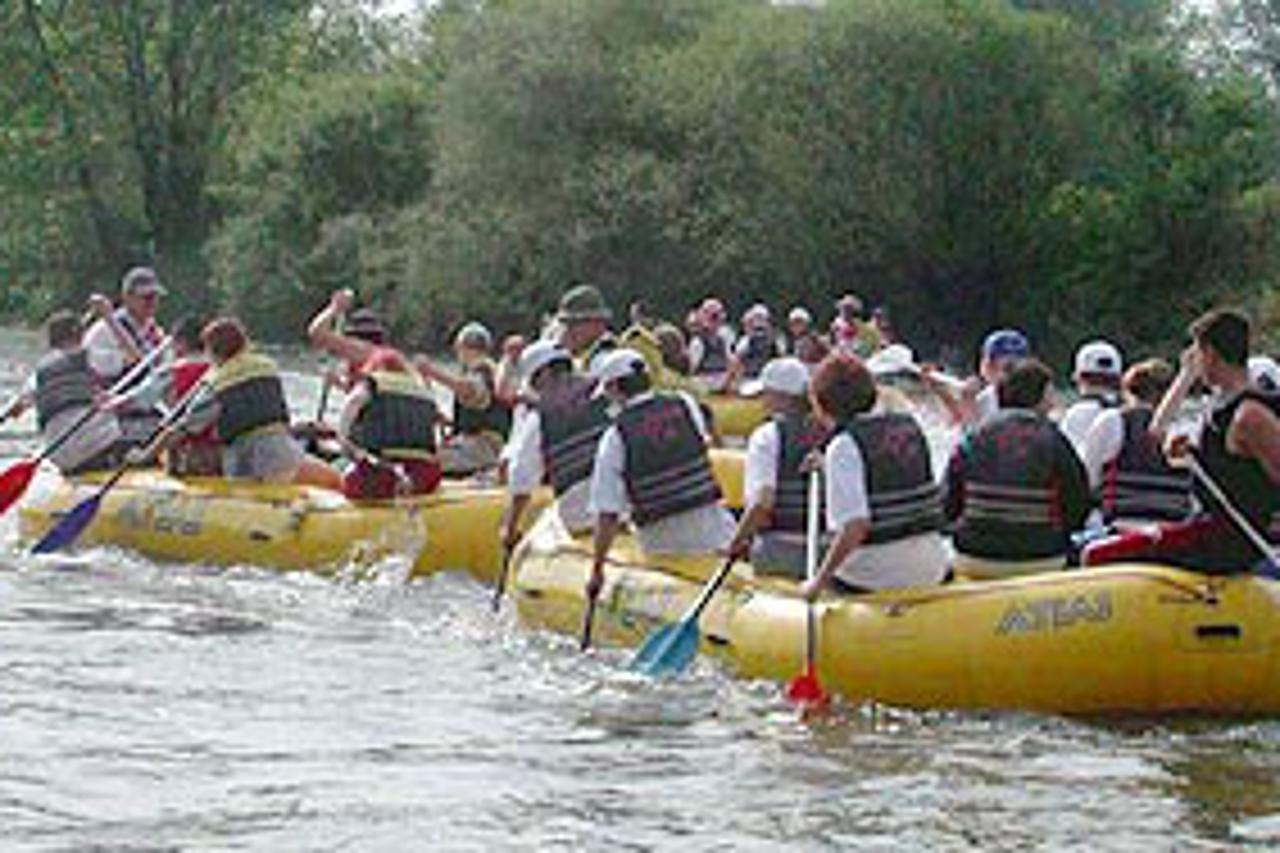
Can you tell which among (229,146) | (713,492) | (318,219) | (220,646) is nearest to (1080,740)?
(713,492)

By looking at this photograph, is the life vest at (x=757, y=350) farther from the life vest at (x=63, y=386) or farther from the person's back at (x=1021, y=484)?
the person's back at (x=1021, y=484)

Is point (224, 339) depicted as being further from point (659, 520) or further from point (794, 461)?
point (794, 461)

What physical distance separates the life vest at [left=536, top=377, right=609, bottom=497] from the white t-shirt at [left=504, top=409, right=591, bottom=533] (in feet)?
0.08

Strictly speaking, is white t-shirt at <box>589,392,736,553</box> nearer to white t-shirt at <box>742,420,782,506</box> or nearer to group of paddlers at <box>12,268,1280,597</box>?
group of paddlers at <box>12,268,1280,597</box>

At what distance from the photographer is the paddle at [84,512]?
14.8 m

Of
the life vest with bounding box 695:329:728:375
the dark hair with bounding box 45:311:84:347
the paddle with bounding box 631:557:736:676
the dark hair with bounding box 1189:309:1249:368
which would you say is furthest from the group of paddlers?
the life vest with bounding box 695:329:728:375

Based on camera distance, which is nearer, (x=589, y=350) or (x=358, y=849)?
(x=358, y=849)

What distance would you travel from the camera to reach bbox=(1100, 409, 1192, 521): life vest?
34.2 ft

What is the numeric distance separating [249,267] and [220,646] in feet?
122

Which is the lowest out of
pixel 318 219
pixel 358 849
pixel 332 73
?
pixel 358 849

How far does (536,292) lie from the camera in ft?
138

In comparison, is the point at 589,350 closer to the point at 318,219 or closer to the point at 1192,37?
the point at 318,219

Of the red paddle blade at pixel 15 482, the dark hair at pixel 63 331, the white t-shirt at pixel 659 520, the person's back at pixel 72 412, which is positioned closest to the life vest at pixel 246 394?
the person's back at pixel 72 412

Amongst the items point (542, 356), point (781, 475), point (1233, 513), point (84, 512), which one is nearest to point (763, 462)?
point (781, 475)
